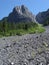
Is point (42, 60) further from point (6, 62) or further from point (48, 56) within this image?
point (6, 62)

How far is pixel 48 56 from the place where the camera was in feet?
70.0

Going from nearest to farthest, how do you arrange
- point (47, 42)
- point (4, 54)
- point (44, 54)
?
point (44, 54), point (4, 54), point (47, 42)

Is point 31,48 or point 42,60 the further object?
point 31,48

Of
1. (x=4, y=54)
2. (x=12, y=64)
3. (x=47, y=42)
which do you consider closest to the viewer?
(x=12, y=64)

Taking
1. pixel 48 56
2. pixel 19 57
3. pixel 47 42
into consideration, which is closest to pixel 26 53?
pixel 19 57

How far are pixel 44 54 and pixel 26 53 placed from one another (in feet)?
7.02

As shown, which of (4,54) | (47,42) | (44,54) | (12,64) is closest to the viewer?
(12,64)

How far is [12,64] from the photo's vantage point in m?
20.2

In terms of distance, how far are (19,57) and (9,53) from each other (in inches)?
88.0

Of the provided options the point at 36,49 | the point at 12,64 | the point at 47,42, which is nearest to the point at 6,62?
the point at 12,64

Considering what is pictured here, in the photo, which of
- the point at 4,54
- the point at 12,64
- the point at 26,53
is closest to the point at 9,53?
the point at 4,54

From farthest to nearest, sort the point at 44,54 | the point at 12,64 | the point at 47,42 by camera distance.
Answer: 1. the point at 47,42
2. the point at 44,54
3. the point at 12,64

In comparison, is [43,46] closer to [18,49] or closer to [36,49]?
[36,49]

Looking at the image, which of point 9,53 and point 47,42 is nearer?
point 9,53
